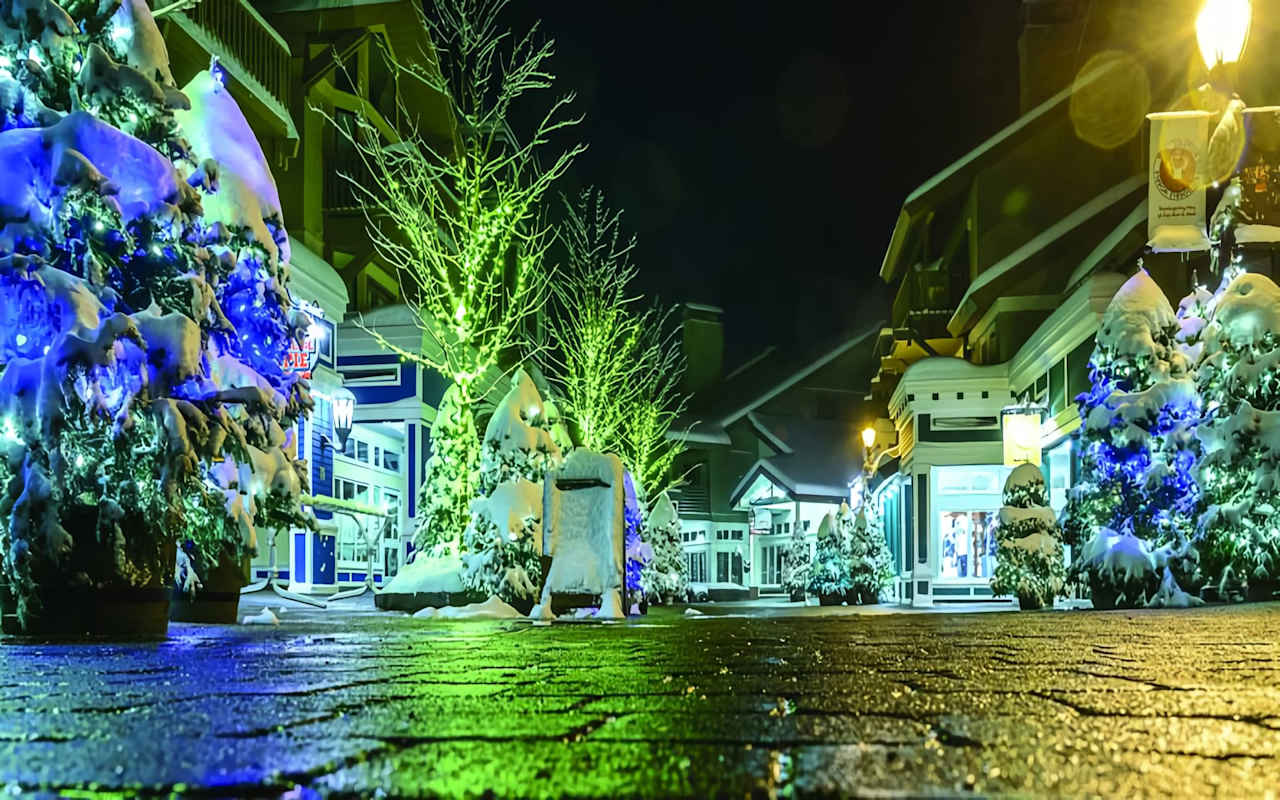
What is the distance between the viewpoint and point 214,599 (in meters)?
10.5

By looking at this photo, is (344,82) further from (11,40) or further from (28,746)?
(28,746)

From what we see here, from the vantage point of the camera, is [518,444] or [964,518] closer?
[518,444]

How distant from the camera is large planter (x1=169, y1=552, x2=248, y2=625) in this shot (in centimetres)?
1042

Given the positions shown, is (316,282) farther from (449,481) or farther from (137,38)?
(137,38)

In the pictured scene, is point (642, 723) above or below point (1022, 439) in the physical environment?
below

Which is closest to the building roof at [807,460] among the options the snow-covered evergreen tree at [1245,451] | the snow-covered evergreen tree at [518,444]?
the snow-covered evergreen tree at [1245,451]

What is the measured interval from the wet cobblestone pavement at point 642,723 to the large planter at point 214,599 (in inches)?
197

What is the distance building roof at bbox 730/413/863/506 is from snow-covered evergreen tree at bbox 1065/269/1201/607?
34.4 meters

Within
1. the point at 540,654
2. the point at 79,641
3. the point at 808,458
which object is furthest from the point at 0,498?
the point at 808,458

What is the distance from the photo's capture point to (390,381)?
30391mm

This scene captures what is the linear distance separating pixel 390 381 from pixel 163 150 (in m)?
22.7

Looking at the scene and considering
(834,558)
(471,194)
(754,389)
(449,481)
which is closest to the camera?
(471,194)

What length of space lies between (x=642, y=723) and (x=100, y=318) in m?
5.57

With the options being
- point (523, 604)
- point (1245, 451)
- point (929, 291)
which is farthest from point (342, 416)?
point (929, 291)
